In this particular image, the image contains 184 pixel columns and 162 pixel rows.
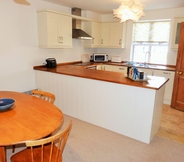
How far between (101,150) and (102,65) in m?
3.03

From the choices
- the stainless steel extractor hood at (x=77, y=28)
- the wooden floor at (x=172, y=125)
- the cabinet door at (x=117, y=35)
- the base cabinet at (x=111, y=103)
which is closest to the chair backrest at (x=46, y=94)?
the base cabinet at (x=111, y=103)

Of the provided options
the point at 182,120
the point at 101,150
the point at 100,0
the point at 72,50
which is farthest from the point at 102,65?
the point at 101,150

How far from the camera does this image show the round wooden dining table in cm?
129

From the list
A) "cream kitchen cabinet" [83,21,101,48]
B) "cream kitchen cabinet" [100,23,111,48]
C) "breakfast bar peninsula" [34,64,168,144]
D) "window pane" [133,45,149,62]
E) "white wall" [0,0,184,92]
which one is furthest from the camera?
"cream kitchen cabinet" [100,23,111,48]

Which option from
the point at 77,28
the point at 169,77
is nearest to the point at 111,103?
the point at 169,77

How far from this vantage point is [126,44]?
509cm

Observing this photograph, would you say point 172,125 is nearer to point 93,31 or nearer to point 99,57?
point 99,57

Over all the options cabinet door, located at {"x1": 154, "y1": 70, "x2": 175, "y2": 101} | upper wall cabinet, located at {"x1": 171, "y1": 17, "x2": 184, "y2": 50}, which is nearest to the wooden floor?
cabinet door, located at {"x1": 154, "y1": 70, "x2": 175, "y2": 101}

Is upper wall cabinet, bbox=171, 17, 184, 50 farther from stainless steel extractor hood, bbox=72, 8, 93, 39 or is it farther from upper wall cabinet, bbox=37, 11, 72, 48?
upper wall cabinet, bbox=37, 11, 72, 48

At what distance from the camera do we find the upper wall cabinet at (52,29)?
11.4ft

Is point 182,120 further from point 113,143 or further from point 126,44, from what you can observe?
point 126,44

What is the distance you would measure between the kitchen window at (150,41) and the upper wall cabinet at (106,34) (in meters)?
→ 0.44

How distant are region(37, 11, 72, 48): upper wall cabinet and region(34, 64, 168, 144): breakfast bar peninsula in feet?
2.30

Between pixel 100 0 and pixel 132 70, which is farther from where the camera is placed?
pixel 100 0
